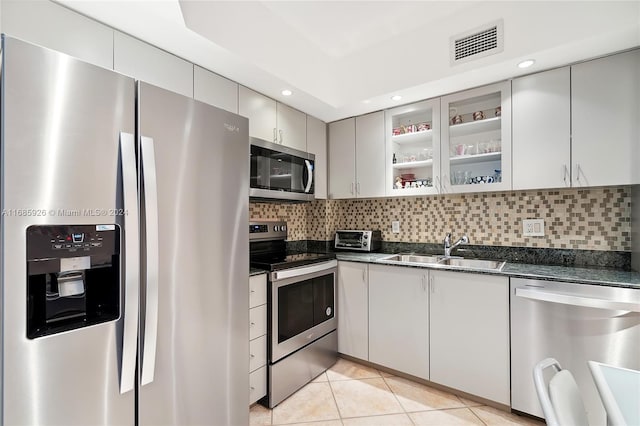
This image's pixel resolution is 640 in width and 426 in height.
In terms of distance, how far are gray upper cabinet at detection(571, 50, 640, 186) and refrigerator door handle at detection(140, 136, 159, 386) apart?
2.38m

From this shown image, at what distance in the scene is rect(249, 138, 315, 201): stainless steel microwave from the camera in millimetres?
2131

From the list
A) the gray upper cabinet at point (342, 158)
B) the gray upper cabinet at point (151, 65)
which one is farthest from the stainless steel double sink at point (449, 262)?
the gray upper cabinet at point (151, 65)

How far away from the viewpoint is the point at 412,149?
110 inches

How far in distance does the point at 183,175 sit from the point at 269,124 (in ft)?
4.21

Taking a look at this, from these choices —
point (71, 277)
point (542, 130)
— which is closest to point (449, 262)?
point (542, 130)

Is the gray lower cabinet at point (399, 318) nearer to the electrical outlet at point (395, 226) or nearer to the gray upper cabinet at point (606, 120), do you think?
the electrical outlet at point (395, 226)

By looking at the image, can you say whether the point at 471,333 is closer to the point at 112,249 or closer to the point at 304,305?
the point at 304,305

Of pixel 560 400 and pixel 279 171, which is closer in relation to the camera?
pixel 560 400

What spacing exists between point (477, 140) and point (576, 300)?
1.33 meters

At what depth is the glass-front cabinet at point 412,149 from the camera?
2504 mm

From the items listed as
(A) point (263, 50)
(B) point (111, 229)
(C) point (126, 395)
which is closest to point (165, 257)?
(B) point (111, 229)

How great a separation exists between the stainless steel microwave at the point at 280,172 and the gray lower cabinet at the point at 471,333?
122 centimetres

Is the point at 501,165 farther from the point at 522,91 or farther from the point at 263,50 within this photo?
the point at 263,50

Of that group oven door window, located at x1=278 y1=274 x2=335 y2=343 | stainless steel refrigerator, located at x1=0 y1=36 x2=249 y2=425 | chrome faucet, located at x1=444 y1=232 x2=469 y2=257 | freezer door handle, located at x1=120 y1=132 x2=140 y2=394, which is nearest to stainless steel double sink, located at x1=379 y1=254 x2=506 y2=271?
chrome faucet, located at x1=444 y1=232 x2=469 y2=257
